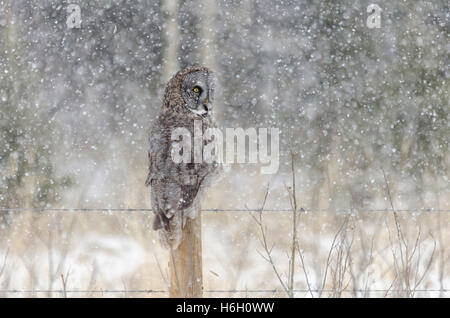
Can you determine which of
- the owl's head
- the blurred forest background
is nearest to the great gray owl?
the owl's head

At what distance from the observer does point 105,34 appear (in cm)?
538

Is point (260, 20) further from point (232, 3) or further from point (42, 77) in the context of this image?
point (42, 77)

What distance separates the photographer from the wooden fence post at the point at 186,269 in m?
1.46

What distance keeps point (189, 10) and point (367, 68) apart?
7.33 ft

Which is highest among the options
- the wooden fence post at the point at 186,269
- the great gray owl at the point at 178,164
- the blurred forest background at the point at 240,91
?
the blurred forest background at the point at 240,91

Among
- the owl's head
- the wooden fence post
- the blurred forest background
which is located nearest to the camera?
the wooden fence post

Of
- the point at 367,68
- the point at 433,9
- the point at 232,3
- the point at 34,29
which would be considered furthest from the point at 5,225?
the point at 433,9

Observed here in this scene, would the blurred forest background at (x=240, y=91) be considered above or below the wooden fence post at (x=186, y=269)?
above

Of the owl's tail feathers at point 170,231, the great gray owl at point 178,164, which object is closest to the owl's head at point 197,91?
the great gray owl at point 178,164

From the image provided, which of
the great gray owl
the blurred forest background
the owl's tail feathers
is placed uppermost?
the blurred forest background

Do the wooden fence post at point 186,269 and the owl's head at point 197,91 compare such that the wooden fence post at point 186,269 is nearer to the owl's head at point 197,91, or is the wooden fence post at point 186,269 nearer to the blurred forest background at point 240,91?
the owl's head at point 197,91

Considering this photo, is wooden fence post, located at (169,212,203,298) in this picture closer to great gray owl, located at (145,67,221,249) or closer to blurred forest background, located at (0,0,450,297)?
great gray owl, located at (145,67,221,249)

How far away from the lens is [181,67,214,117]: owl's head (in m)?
1.68

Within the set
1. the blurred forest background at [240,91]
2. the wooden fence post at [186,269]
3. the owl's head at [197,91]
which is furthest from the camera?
the blurred forest background at [240,91]
